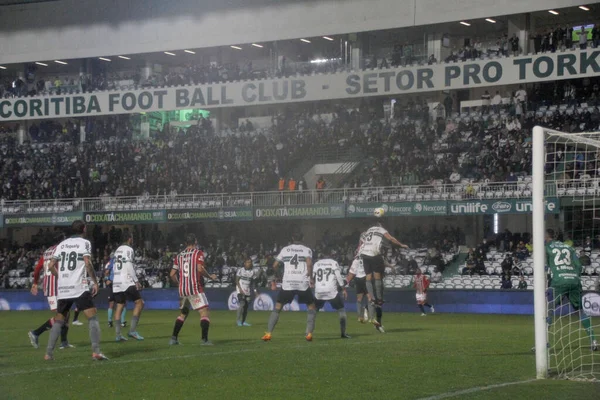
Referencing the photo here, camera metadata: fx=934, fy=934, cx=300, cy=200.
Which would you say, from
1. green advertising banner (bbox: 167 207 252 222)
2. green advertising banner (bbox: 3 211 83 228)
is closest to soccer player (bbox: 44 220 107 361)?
green advertising banner (bbox: 167 207 252 222)

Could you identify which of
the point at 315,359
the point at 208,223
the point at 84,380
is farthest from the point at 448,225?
the point at 84,380

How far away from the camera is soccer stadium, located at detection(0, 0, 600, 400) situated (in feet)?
102

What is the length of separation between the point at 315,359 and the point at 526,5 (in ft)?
111

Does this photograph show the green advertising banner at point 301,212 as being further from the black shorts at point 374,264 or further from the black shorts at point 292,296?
the black shorts at point 292,296

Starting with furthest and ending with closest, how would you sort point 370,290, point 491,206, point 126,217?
point 126,217 → point 491,206 → point 370,290

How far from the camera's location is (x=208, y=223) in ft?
159

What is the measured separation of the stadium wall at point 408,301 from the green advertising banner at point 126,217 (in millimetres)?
5685

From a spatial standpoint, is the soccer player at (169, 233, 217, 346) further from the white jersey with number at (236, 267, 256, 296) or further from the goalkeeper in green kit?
the white jersey with number at (236, 267, 256, 296)

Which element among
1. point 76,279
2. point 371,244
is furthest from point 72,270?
point 371,244

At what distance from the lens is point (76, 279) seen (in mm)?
14227

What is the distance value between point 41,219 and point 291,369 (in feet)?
119

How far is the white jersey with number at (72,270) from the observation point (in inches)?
559

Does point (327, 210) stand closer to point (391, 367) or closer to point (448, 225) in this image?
point (448, 225)

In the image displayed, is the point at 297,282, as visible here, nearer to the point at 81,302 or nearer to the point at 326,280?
the point at 326,280
